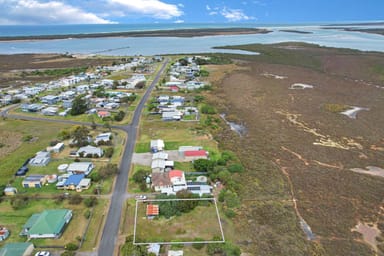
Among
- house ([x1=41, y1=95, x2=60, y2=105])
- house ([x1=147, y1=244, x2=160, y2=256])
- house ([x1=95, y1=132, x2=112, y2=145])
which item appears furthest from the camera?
house ([x1=41, y1=95, x2=60, y2=105])

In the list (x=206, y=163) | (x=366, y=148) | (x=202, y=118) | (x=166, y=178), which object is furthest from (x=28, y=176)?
(x=366, y=148)

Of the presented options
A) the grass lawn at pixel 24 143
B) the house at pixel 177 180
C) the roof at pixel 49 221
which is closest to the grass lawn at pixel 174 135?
the house at pixel 177 180

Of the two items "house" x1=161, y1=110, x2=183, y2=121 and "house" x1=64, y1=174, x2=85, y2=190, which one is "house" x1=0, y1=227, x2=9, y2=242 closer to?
"house" x1=64, y1=174, x2=85, y2=190

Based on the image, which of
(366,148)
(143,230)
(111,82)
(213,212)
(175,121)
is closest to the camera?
(143,230)

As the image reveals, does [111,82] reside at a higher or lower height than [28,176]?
higher

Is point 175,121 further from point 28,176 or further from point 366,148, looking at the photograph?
point 366,148

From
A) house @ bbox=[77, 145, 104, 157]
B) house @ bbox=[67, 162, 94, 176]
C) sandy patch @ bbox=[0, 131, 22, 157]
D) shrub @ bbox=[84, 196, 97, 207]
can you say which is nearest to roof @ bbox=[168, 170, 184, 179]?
shrub @ bbox=[84, 196, 97, 207]
